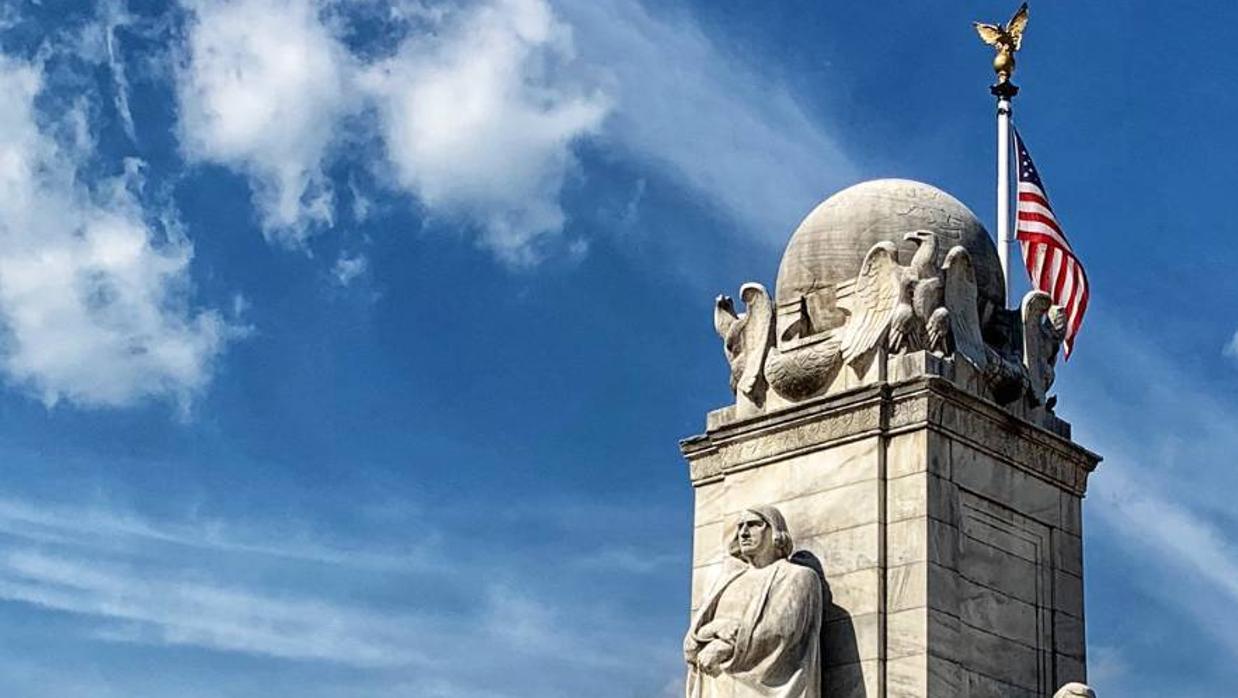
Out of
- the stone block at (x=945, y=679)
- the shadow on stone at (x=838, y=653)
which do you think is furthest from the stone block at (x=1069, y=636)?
the shadow on stone at (x=838, y=653)

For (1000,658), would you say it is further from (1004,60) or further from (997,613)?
(1004,60)

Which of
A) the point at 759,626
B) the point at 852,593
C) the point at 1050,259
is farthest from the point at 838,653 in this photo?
A: the point at 1050,259

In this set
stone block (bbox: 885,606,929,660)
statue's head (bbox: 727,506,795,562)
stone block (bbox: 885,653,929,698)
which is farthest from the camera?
statue's head (bbox: 727,506,795,562)

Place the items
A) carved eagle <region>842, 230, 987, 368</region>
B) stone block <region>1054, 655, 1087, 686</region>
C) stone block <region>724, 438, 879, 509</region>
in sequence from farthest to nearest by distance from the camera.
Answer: stone block <region>1054, 655, 1087, 686</region> → carved eagle <region>842, 230, 987, 368</region> → stone block <region>724, 438, 879, 509</region>

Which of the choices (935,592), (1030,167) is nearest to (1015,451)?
(935,592)

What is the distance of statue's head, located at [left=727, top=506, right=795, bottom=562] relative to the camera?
71.3 feet

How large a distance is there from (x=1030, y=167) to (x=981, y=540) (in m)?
10.9

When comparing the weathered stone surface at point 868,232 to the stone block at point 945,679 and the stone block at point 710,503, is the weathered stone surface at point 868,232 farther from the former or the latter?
the stone block at point 945,679

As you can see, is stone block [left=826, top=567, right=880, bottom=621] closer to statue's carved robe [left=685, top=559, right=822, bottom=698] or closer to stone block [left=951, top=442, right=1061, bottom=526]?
statue's carved robe [left=685, top=559, right=822, bottom=698]

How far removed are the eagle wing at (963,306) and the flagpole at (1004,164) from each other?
5796 mm

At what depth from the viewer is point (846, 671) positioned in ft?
69.8

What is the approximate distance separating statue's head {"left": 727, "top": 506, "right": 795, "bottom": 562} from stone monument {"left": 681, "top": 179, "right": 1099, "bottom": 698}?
3 centimetres

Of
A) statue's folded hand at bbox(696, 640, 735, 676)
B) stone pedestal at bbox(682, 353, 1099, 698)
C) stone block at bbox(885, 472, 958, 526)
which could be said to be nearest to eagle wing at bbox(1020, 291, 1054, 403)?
stone pedestal at bbox(682, 353, 1099, 698)

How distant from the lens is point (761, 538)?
71.3ft
